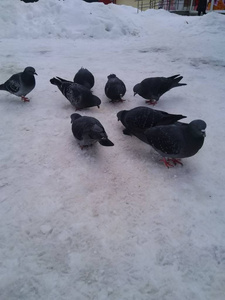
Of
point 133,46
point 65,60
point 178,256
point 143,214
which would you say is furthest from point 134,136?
point 133,46

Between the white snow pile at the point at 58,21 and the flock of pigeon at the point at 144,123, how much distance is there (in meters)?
5.96

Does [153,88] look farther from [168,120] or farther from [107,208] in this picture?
[107,208]

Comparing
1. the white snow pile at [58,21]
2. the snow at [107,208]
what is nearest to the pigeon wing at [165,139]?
the snow at [107,208]

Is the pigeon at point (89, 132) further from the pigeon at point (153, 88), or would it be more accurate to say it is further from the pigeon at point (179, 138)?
the pigeon at point (153, 88)

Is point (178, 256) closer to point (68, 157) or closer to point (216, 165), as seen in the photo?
point (216, 165)

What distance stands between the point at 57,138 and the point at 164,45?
719 centimetres

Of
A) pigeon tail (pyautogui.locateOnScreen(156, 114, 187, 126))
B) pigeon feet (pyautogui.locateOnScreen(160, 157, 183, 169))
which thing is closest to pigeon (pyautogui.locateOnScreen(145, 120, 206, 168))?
pigeon feet (pyautogui.locateOnScreen(160, 157, 183, 169))

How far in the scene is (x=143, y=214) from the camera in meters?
2.75

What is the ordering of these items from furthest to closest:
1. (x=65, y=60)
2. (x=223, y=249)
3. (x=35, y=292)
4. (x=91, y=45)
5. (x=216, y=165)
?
(x=91, y=45) → (x=65, y=60) → (x=216, y=165) → (x=223, y=249) → (x=35, y=292)

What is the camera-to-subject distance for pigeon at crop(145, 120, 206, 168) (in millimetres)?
3105

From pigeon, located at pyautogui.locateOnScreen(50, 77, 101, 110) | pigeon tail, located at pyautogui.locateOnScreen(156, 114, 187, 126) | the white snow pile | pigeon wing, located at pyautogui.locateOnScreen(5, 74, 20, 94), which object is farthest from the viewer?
the white snow pile

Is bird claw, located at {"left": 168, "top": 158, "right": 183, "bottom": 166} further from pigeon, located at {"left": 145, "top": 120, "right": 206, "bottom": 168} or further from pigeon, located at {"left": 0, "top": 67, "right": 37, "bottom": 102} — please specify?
pigeon, located at {"left": 0, "top": 67, "right": 37, "bottom": 102}

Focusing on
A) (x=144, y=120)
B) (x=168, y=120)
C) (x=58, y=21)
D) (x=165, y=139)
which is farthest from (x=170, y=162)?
(x=58, y=21)

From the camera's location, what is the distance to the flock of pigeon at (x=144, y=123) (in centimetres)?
317
